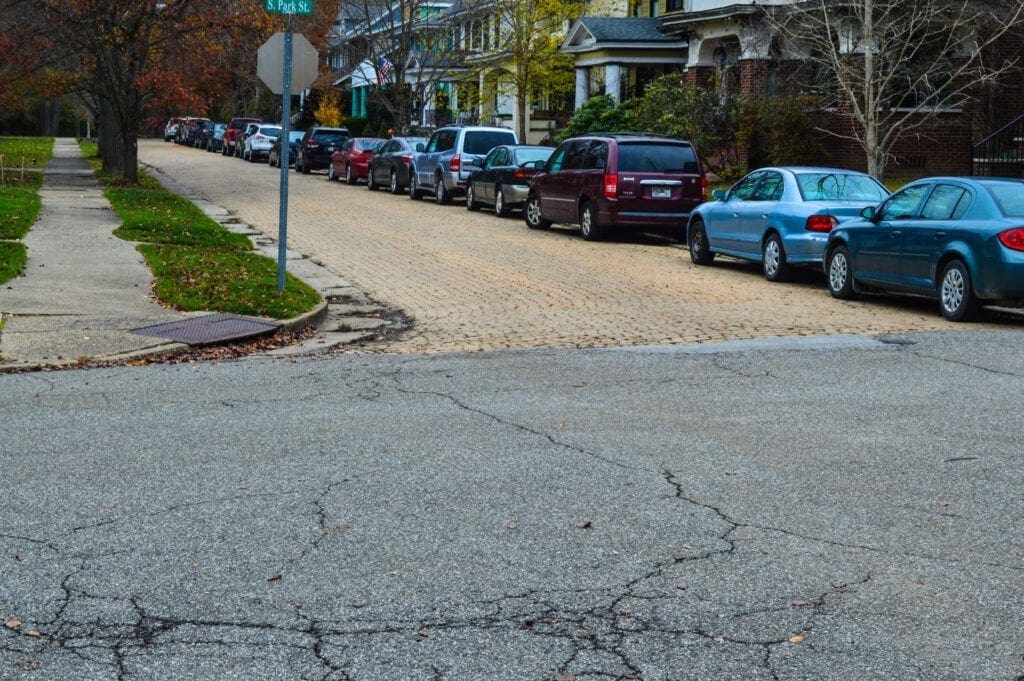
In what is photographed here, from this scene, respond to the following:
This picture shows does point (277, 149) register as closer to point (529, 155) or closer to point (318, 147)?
point (318, 147)

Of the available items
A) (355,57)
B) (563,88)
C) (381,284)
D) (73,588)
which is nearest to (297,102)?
(355,57)

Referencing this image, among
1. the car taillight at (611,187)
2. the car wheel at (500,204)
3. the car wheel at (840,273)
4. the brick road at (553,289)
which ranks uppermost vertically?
the car taillight at (611,187)

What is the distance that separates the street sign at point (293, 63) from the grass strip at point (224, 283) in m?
2.23

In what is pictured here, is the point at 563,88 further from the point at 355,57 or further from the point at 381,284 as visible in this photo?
the point at 381,284

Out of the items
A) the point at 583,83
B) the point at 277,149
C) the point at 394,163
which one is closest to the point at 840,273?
the point at 394,163

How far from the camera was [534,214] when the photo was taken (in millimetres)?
26656

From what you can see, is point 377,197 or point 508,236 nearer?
point 508,236

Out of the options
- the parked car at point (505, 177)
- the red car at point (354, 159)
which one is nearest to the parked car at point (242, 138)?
the red car at point (354, 159)

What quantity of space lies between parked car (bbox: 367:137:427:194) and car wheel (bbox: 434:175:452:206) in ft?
8.63

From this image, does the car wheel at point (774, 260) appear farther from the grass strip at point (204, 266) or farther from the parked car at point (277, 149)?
the parked car at point (277, 149)

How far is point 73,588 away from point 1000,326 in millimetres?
10960

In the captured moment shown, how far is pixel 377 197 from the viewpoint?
36344 mm

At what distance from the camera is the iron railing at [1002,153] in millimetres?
29141

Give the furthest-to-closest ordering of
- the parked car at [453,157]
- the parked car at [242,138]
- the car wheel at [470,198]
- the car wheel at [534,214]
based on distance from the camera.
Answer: the parked car at [242,138]
the parked car at [453,157]
the car wheel at [470,198]
the car wheel at [534,214]
